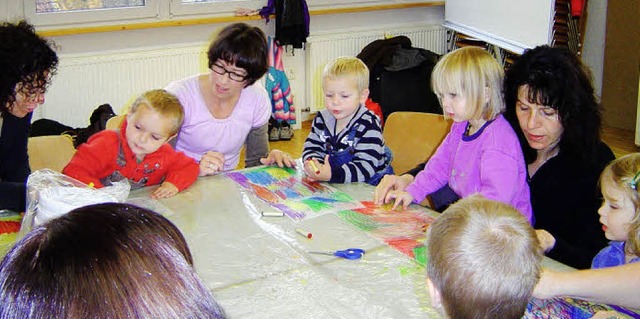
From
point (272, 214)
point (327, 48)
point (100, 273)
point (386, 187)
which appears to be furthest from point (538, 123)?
point (327, 48)

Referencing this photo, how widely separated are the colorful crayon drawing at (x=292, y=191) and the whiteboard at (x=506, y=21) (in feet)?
10.1

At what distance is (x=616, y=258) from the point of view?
1.68m

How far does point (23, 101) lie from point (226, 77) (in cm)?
66

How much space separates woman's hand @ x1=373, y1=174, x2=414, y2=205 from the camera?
2131 mm

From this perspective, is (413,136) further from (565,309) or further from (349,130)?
(565,309)

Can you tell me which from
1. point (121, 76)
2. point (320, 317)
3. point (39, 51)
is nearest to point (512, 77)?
point (320, 317)

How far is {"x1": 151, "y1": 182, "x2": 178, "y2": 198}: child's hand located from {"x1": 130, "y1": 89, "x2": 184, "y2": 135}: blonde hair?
18 cm

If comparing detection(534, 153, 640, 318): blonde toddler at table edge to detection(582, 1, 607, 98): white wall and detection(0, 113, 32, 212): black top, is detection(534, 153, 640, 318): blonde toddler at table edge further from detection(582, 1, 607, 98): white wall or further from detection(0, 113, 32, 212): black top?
detection(582, 1, 607, 98): white wall

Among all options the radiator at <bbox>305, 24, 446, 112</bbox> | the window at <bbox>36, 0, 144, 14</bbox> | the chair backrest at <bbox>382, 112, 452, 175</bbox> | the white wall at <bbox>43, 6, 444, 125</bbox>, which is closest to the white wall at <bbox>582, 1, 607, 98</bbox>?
the white wall at <bbox>43, 6, 444, 125</bbox>

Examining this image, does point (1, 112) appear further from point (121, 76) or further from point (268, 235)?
point (121, 76)

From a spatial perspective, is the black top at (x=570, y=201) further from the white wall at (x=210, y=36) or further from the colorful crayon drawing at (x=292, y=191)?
the white wall at (x=210, y=36)

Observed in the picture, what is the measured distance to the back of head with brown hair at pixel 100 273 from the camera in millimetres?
564

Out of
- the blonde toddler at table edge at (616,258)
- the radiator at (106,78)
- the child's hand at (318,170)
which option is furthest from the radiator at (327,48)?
the blonde toddler at table edge at (616,258)

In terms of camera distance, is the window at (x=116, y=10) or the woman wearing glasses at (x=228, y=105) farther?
the window at (x=116, y=10)
